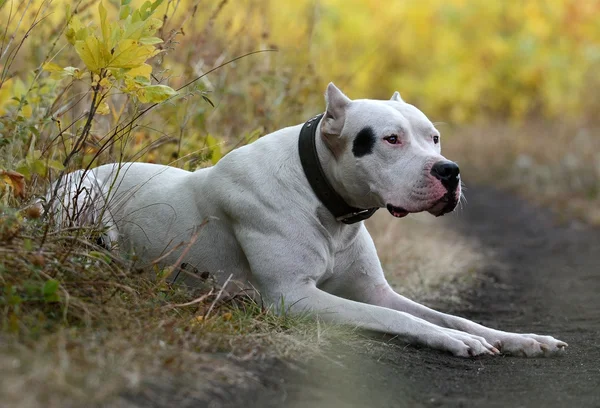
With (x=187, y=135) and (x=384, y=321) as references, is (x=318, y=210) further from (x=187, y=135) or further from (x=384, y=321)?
(x=187, y=135)

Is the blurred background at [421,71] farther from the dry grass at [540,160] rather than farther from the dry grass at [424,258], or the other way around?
the dry grass at [424,258]

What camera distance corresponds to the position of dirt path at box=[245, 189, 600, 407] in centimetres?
276

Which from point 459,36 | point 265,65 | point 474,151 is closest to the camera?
point 265,65

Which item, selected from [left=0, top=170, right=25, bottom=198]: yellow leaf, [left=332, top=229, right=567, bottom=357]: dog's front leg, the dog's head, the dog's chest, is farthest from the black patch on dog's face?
[left=0, top=170, right=25, bottom=198]: yellow leaf

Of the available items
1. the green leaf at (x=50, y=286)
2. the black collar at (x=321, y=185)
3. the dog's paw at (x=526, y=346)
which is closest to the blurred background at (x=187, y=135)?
the green leaf at (x=50, y=286)

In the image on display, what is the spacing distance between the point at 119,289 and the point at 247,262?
2.80 feet

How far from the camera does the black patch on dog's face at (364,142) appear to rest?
3.59m

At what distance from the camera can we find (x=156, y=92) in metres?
3.36

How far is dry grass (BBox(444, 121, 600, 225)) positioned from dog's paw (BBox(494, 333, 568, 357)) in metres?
4.80

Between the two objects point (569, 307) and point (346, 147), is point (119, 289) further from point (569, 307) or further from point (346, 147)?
point (569, 307)

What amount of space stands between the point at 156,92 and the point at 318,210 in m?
0.85

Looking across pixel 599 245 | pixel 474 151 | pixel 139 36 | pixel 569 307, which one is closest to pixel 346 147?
pixel 139 36

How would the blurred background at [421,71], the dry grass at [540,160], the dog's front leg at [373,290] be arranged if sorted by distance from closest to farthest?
the dog's front leg at [373,290] → the blurred background at [421,71] → the dry grass at [540,160]

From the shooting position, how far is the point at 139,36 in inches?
130
